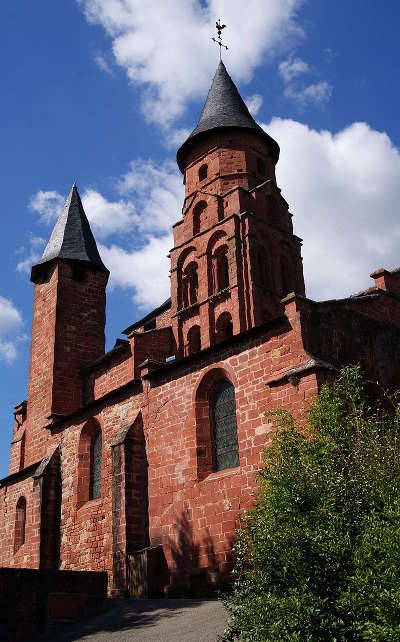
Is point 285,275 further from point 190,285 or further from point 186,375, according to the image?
point 186,375

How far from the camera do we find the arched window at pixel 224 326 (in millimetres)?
28156

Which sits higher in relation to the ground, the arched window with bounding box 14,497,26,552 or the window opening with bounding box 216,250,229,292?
the window opening with bounding box 216,250,229,292

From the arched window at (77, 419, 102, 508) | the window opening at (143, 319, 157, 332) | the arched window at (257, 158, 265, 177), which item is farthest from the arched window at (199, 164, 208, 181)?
the arched window at (77, 419, 102, 508)

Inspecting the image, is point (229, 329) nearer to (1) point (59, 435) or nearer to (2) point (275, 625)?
(1) point (59, 435)

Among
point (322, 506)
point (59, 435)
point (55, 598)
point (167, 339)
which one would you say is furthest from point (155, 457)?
point (167, 339)

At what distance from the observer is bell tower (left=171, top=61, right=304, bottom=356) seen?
92.4 ft

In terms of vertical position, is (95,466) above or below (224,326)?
below

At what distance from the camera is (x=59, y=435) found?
21.8 meters

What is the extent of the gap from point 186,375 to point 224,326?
483 inches

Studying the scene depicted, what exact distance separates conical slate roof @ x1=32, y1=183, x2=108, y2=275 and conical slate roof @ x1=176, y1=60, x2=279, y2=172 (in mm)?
5959

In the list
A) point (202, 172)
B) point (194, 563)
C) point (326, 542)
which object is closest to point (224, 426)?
point (194, 563)

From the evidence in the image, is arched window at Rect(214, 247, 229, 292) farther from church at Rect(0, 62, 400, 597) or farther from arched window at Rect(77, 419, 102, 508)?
arched window at Rect(77, 419, 102, 508)

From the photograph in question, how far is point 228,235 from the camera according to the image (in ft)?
96.0

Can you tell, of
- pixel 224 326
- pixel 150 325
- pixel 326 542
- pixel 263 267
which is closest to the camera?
pixel 326 542
